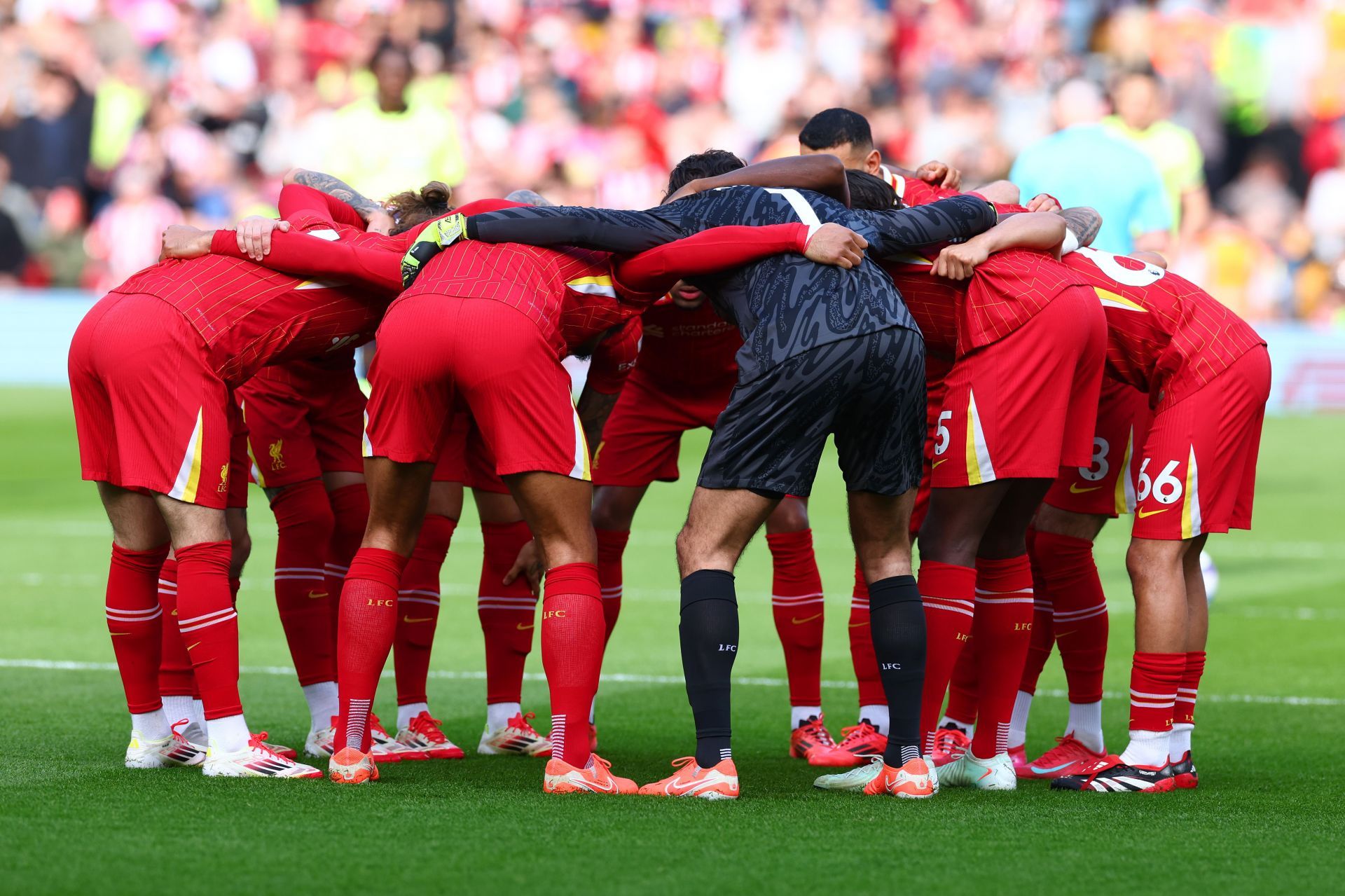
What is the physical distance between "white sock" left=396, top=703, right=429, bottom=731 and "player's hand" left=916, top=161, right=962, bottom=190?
280 centimetres

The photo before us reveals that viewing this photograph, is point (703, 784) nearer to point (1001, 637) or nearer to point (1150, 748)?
point (1001, 637)

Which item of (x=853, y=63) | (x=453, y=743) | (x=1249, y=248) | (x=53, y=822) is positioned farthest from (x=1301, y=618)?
(x=853, y=63)

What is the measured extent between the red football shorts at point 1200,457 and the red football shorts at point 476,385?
6.31 ft

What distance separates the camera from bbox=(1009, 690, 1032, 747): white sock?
6363 mm

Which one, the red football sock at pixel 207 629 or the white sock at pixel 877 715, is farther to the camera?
the white sock at pixel 877 715

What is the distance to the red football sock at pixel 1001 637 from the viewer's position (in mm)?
5801

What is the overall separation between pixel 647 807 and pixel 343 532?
2081mm

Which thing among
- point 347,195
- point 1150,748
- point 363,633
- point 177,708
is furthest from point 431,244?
point 1150,748

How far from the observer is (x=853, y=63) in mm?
23047

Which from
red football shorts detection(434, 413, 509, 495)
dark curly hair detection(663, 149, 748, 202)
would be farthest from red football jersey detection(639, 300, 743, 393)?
red football shorts detection(434, 413, 509, 495)

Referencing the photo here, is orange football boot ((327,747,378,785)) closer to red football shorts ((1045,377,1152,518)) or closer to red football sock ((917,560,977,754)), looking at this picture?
red football sock ((917,560,977,754))

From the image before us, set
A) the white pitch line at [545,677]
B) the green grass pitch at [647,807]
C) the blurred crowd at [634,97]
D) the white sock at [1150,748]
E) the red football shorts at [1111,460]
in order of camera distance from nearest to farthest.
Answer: the green grass pitch at [647,807]
the white sock at [1150,748]
the red football shorts at [1111,460]
the white pitch line at [545,677]
the blurred crowd at [634,97]

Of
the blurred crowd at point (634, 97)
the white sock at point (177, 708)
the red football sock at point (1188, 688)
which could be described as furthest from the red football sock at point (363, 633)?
the blurred crowd at point (634, 97)

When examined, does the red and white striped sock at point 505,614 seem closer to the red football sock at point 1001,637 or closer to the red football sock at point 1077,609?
the red football sock at point 1001,637
